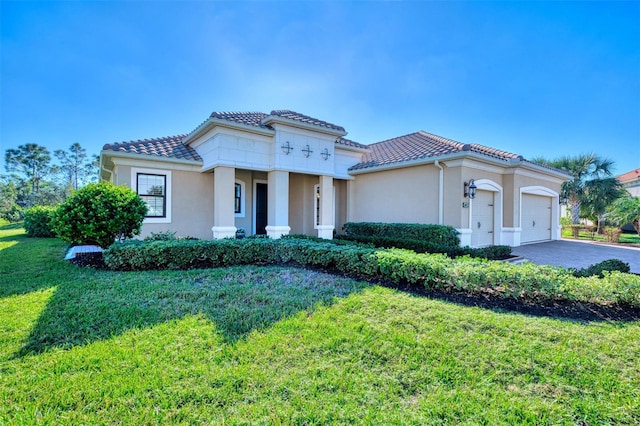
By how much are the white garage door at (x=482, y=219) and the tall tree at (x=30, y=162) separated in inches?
2129

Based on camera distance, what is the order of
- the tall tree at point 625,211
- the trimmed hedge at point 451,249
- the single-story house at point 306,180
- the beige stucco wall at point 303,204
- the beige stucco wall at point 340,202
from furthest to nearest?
the tall tree at point 625,211
the beige stucco wall at point 340,202
the beige stucco wall at point 303,204
the single-story house at point 306,180
the trimmed hedge at point 451,249

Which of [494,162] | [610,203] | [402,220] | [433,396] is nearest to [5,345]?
[433,396]

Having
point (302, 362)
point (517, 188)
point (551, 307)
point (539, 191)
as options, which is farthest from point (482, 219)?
point (302, 362)

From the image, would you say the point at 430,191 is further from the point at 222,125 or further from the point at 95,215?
the point at 95,215

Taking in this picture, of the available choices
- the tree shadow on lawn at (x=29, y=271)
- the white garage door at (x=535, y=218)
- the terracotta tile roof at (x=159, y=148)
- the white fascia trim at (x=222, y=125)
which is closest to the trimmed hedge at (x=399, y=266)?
the tree shadow on lawn at (x=29, y=271)

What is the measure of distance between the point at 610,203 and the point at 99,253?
2674 cm

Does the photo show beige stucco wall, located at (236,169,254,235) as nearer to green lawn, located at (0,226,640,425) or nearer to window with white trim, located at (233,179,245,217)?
window with white trim, located at (233,179,245,217)

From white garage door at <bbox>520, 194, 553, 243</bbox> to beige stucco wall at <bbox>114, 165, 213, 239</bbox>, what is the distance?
1386cm

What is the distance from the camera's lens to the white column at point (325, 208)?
39.6 feet

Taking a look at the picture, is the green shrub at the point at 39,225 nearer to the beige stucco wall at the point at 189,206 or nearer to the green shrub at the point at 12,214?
the beige stucco wall at the point at 189,206

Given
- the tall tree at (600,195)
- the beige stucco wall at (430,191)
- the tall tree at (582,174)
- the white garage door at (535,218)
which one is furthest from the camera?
the tall tree at (582,174)

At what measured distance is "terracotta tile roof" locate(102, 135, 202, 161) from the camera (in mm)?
9715

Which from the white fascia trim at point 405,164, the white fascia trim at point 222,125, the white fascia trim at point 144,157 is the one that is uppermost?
the white fascia trim at point 222,125

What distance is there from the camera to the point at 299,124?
35.8 feet
